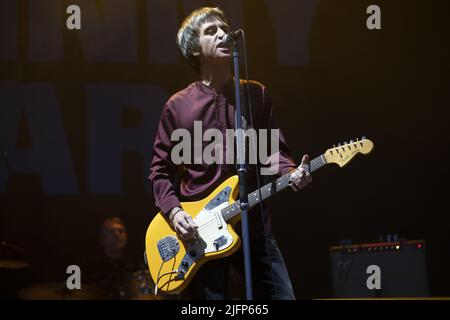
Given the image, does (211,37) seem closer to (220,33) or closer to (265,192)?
(220,33)

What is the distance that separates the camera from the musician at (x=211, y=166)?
9.16 ft

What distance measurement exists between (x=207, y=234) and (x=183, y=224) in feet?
0.46

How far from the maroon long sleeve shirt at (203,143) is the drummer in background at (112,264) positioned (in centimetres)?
196

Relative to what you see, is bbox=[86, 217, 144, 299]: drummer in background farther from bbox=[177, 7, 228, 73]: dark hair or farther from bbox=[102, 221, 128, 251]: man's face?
bbox=[177, 7, 228, 73]: dark hair

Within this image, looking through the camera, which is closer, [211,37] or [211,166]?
[211,166]

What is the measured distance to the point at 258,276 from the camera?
279 cm
